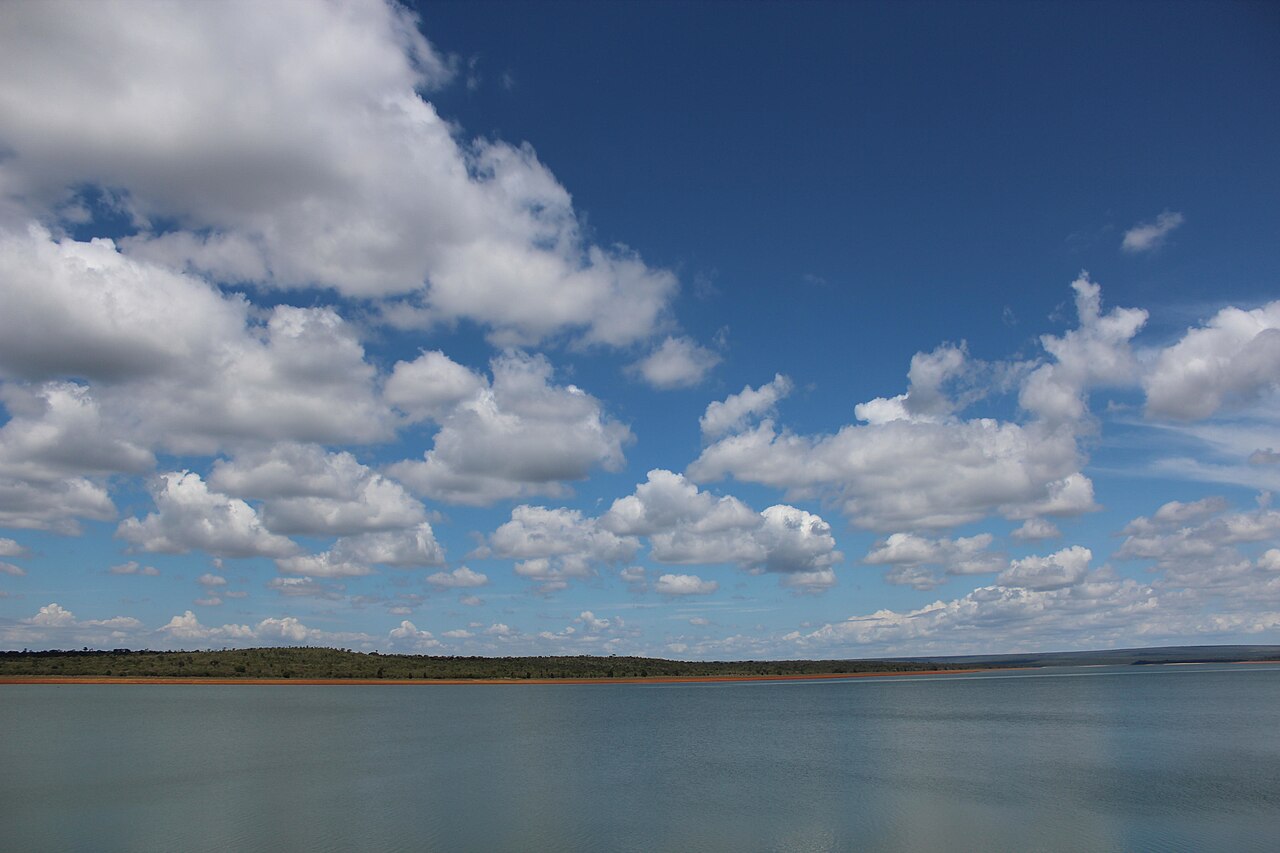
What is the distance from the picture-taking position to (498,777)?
41.8 m

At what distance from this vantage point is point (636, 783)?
39562 mm

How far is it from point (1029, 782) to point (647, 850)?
22.3 metres

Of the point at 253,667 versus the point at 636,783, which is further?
the point at 253,667

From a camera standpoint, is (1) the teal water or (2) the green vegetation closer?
(1) the teal water

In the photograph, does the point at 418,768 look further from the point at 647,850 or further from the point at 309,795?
the point at 647,850

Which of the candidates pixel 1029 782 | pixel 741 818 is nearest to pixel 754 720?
pixel 1029 782

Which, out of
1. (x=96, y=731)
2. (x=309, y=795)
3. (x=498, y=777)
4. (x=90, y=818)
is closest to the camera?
(x=90, y=818)

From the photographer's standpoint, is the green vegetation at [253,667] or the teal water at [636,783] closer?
the teal water at [636,783]

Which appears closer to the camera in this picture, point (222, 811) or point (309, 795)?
point (222, 811)

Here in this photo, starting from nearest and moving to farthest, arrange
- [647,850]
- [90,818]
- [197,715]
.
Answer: [647,850] → [90,818] → [197,715]

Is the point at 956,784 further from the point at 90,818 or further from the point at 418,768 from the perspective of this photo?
the point at 90,818

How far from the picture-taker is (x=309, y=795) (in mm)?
35875

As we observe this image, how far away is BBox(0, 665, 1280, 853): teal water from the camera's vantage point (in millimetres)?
28062

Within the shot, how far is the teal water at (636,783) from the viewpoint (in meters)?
28.1
